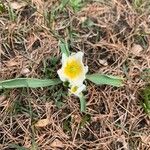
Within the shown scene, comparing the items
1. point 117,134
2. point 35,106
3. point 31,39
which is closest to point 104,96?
point 117,134

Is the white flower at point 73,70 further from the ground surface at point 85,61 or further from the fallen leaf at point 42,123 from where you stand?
the fallen leaf at point 42,123

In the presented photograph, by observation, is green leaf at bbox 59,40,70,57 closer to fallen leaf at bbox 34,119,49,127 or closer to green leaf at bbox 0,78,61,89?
green leaf at bbox 0,78,61,89

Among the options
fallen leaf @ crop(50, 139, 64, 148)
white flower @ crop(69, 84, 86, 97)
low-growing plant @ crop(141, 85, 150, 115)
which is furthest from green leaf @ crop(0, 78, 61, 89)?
low-growing plant @ crop(141, 85, 150, 115)

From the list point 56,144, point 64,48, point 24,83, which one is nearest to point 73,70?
point 64,48

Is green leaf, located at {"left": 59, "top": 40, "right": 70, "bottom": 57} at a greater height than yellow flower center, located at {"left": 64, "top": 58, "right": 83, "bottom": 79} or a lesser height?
greater

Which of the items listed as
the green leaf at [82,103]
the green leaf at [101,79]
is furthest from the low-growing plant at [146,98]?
the green leaf at [82,103]

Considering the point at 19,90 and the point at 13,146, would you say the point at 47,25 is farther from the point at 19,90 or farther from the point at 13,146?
the point at 13,146
